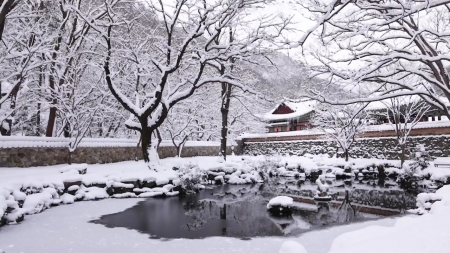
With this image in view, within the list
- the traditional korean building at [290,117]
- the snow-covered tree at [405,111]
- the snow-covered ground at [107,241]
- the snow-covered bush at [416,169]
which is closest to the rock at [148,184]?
the snow-covered ground at [107,241]

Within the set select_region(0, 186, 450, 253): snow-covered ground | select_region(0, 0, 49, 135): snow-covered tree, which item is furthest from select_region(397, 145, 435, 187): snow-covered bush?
select_region(0, 0, 49, 135): snow-covered tree

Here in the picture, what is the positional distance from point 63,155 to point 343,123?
19.6 meters

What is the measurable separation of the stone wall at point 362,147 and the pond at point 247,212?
8512mm

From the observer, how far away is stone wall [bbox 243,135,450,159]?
74.9 ft

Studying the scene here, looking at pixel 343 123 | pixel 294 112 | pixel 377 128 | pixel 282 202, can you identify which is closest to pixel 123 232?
pixel 282 202

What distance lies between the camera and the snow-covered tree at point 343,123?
2441cm

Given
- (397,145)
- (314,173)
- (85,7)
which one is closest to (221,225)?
(314,173)

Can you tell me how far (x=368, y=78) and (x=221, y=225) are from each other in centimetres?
617

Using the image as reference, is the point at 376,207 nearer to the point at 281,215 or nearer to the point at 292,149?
the point at 281,215

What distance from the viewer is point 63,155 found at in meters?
16.0

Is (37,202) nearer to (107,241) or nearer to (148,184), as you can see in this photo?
(107,241)

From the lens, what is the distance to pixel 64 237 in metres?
7.52

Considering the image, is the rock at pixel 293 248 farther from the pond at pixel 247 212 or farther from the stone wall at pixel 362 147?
the stone wall at pixel 362 147

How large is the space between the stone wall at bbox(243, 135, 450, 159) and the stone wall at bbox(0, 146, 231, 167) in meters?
13.1
